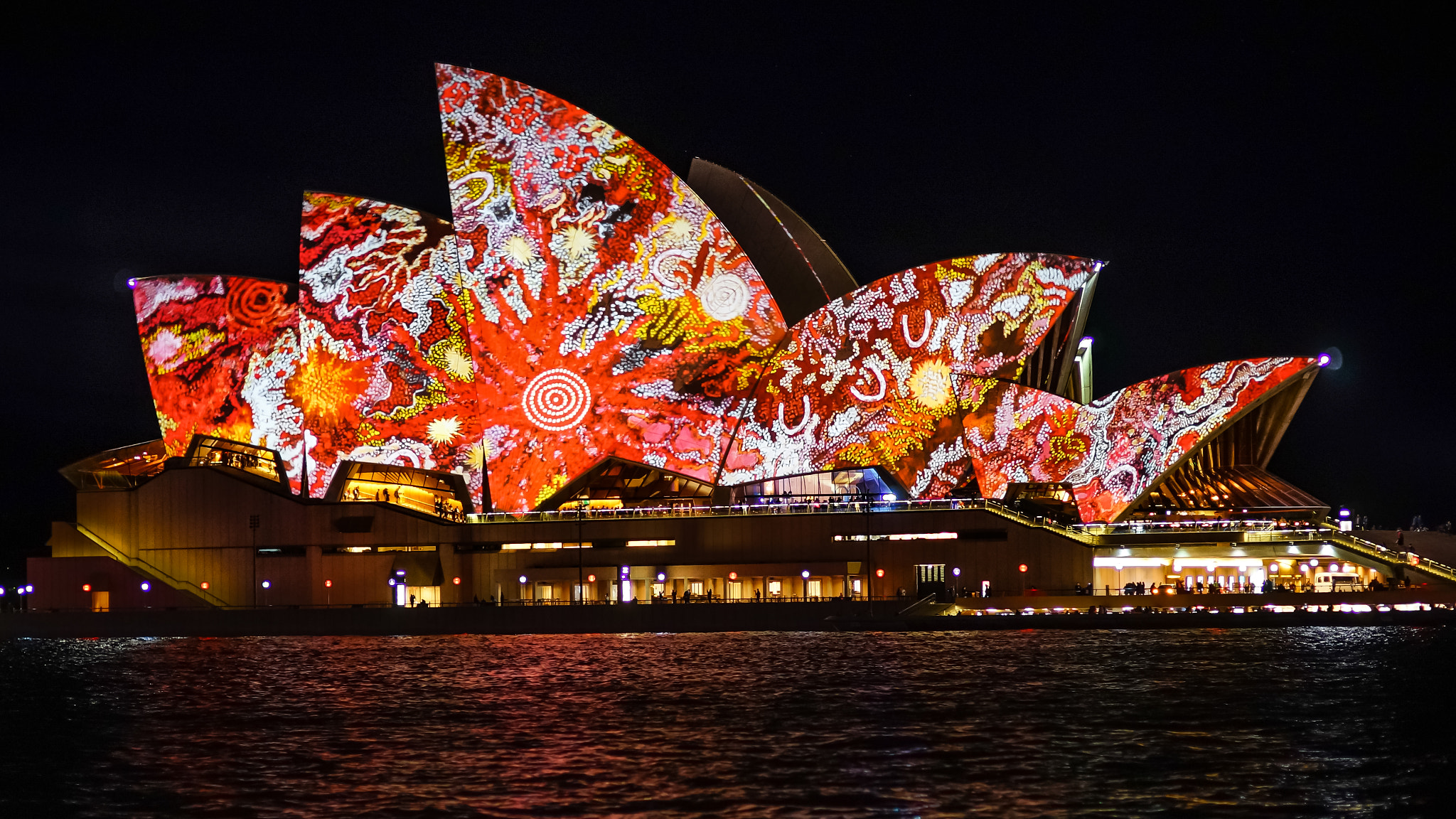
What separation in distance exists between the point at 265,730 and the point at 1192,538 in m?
32.8

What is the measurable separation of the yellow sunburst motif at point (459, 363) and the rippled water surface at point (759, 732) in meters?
17.1

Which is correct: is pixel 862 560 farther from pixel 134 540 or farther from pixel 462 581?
pixel 134 540

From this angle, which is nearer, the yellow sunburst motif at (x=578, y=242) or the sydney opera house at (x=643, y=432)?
the sydney opera house at (x=643, y=432)

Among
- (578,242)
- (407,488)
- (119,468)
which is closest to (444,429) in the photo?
(407,488)

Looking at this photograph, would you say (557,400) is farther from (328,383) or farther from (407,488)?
(328,383)

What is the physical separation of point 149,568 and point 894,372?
23675 mm

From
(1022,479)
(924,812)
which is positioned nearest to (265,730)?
(924,812)

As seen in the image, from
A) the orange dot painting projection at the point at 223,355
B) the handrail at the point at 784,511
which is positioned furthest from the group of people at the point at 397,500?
the orange dot painting projection at the point at 223,355

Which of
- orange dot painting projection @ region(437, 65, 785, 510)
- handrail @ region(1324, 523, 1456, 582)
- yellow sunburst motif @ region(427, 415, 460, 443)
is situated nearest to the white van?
handrail @ region(1324, 523, 1456, 582)

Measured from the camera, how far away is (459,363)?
50594mm

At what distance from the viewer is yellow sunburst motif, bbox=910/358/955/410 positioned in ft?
161

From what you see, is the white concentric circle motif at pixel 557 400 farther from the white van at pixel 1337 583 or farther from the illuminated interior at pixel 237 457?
the white van at pixel 1337 583

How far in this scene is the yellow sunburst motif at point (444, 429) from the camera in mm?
50781

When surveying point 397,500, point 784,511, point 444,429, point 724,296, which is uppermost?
point 724,296
